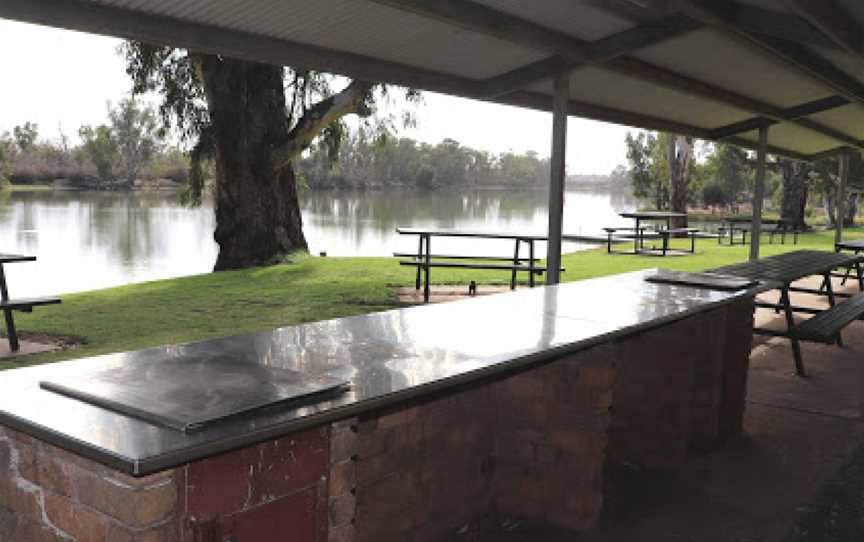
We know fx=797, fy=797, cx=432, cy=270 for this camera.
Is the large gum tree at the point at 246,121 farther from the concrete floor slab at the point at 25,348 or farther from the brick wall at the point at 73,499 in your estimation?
the brick wall at the point at 73,499

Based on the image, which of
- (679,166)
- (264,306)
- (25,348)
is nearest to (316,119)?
Answer: (264,306)

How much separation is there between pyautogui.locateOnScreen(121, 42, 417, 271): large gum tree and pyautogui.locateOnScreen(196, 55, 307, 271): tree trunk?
0.02 metres

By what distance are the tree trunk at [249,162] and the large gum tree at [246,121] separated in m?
0.02

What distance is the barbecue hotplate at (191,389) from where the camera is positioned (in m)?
1.76

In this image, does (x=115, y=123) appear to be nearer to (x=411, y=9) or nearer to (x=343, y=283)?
(x=343, y=283)

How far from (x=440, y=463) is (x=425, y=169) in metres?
81.6

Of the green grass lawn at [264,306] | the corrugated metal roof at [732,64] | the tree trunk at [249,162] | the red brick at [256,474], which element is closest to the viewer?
the red brick at [256,474]

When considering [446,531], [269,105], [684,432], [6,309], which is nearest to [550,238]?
[684,432]

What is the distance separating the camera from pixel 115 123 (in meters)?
68.7

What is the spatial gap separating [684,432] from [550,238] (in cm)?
300

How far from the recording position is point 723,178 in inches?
2095

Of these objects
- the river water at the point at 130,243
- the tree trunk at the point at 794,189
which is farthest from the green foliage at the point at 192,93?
the tree trunk at the point at 794,189

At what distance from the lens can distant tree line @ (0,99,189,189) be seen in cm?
6844

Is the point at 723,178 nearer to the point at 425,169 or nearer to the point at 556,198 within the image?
the point at 425,169
